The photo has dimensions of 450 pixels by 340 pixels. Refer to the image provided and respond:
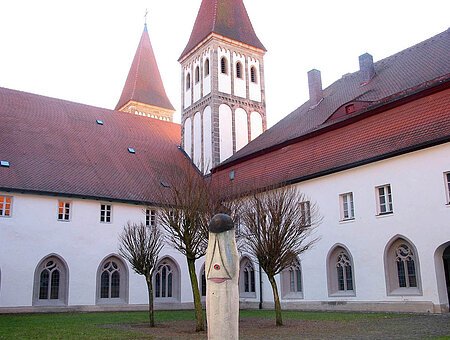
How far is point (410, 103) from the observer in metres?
19.2

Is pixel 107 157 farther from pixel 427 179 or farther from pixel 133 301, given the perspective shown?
pixel 427 179

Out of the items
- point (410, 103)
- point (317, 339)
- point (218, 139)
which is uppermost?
point (218, 139)

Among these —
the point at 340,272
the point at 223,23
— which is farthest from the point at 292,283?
the point at 223,23

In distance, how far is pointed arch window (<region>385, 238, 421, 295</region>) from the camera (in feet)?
59.6

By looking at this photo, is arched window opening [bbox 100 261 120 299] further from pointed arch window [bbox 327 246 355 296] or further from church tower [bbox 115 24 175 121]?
church tower [bbox 115 24 175 121]

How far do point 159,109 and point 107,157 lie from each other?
17.7 m

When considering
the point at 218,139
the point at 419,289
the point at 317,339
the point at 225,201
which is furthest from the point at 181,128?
the point at 317,339

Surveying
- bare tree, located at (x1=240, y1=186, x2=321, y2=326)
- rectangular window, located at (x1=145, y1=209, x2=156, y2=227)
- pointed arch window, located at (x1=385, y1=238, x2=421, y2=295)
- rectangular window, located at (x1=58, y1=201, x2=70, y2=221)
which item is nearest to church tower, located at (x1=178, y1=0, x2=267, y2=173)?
rectangular window, located at (x1=145, y1=209, x2=156, y2=227)

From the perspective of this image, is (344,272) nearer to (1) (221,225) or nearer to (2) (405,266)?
(2) (405,266)

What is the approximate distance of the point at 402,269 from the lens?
61.2 ft

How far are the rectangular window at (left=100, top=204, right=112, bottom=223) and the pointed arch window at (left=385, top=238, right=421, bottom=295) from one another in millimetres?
14160

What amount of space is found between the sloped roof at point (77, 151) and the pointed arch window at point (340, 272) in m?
8.36

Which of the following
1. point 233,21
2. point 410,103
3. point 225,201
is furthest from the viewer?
point 233,21

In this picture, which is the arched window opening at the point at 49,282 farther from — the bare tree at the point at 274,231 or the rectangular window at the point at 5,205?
the bare tree at the point at 274,231
